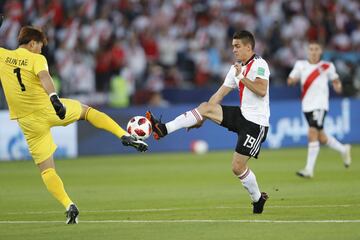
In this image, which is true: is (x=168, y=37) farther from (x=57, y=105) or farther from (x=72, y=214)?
(x=57, y=105)

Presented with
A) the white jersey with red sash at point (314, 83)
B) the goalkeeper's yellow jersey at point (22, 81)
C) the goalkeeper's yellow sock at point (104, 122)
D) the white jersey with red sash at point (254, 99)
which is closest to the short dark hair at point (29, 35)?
the goalkeeper's yellow jersey at point (22, 81)

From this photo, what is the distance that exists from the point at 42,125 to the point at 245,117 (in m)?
2.51

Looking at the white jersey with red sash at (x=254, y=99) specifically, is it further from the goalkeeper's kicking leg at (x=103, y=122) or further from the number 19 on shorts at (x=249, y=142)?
the goalkeeper's kicking leg at (x=103, y=122)

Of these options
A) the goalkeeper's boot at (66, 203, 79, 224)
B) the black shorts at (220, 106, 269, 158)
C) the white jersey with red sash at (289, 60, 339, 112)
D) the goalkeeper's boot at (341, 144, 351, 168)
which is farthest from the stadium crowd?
the goalkeeper's boot at (66, 203, 79, 224)

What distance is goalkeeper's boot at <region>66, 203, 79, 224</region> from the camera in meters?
11.0

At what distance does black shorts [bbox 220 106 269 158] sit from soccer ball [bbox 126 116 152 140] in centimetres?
95

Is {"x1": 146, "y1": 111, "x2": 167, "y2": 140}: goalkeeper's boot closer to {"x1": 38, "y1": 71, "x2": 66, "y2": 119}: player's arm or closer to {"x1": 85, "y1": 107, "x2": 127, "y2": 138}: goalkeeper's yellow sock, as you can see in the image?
{"x1": 85, "y1": 107, "x2": 127, "y2": 138}: goalkeeper's yellow sock

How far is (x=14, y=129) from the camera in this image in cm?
2270

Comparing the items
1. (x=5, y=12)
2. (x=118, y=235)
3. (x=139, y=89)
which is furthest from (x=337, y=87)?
(x=5, y=12)

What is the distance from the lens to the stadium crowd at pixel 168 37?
2655 centimetres

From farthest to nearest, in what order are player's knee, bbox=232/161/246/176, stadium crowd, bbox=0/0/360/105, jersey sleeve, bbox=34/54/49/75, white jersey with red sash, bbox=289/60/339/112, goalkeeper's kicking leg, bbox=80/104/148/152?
stadium crowd, bbox=0/0/360/105 → white jersey with red sash, bbox=289/60/339/112 → player's knee, bbox=232/161/246/176 → goalkeeper's kicking leg, bbox=80/104/148/152 → jersey sleeve, bbox=34/54/49/75

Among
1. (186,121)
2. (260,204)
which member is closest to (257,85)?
(186,121)

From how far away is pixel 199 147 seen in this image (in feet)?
80.8

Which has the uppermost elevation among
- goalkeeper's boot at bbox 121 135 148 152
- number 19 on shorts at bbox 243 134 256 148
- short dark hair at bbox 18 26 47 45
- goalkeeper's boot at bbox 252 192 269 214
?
short dark hair at bbox 18 26 47 45
